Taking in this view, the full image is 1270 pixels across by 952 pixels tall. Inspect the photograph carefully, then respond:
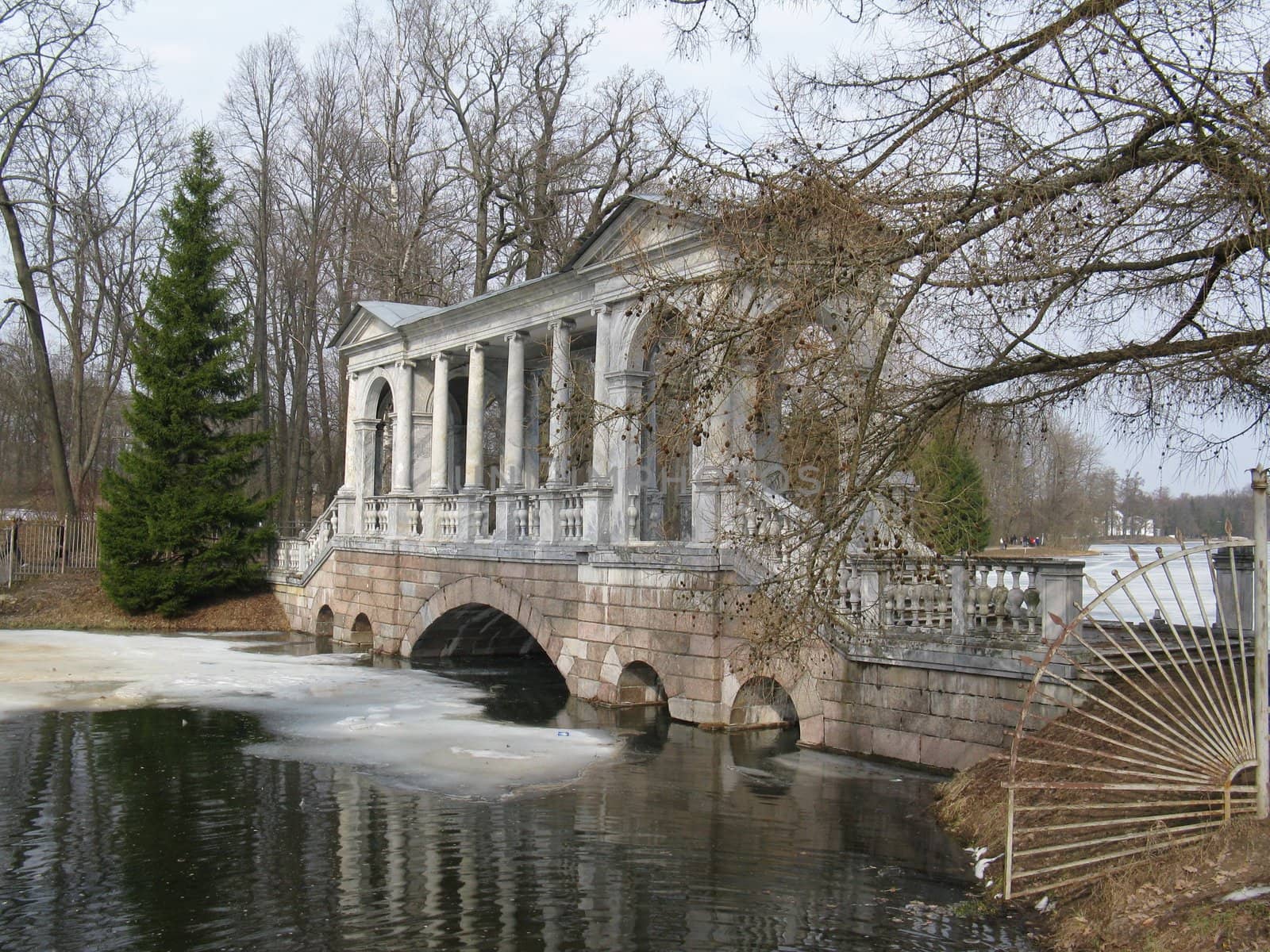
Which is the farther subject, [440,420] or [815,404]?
[440,420]

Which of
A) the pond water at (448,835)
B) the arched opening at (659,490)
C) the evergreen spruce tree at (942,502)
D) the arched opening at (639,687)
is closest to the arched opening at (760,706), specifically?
the pond water at (448,835)

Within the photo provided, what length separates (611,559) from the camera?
594 inches

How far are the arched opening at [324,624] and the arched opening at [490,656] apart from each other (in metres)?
4.55

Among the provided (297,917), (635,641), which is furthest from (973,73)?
(635,641)

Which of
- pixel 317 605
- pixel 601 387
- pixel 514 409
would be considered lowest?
pixel 317 605

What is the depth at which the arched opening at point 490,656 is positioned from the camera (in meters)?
17.7

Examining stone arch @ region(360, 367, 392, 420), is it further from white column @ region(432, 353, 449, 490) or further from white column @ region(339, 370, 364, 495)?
white column @ region(432, 353, 449, 490)

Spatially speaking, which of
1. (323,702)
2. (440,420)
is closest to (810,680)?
(323,702)

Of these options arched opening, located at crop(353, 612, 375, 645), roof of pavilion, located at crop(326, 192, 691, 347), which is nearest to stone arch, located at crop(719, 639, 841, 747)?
roof of pavilion, located at crop(326, 192, 691, 347)

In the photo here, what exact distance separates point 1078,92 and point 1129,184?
77 centimetres

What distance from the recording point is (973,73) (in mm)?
7820

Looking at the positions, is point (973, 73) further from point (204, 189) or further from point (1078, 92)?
point (204, 189)

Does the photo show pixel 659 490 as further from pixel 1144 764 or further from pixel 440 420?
pixel 1144 764

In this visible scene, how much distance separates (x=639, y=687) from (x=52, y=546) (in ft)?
65.8
